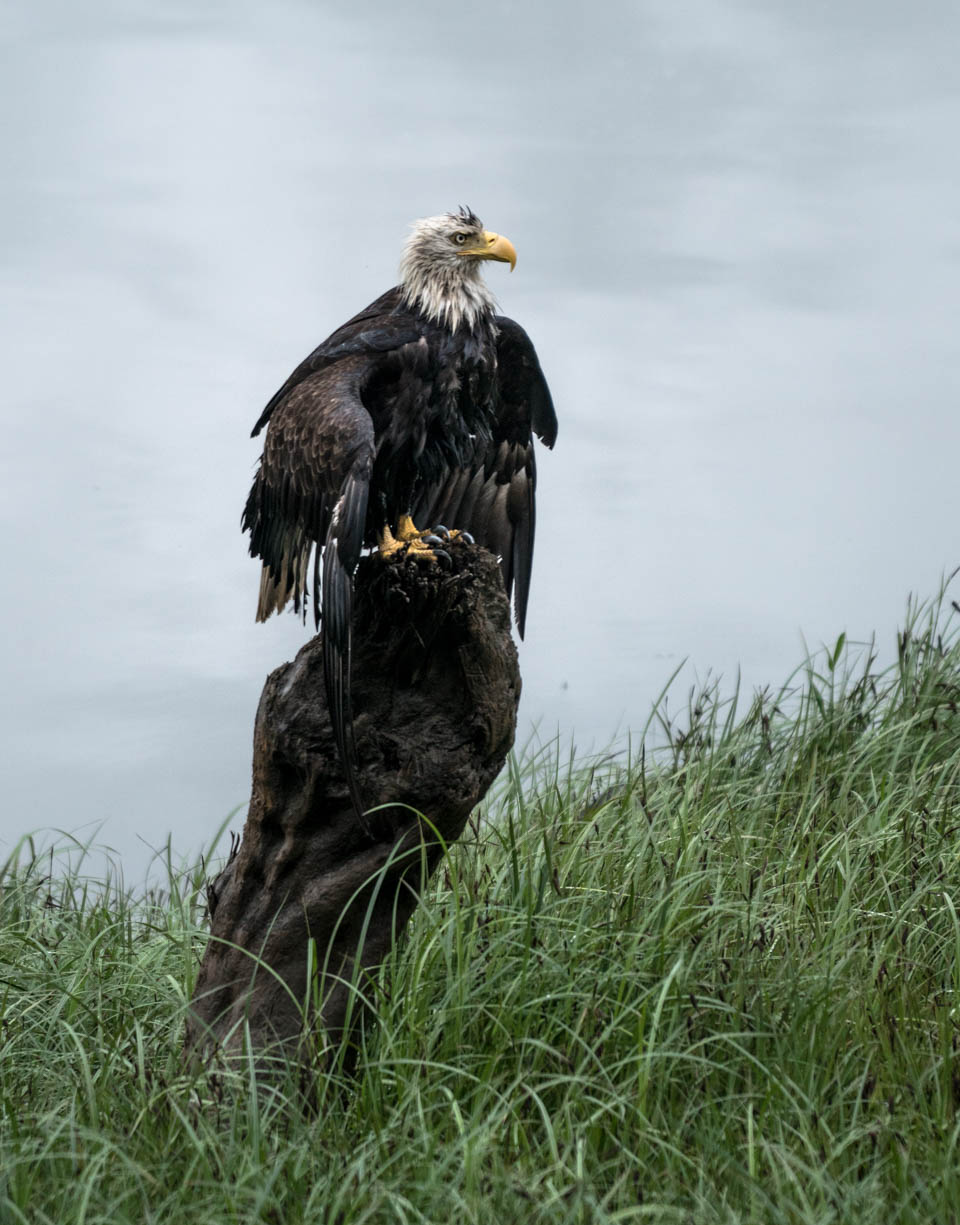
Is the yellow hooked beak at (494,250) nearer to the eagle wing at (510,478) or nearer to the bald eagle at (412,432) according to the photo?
the bald eagle at (412,432)

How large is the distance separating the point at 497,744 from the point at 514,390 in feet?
6.13

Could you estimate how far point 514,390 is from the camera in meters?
5.01

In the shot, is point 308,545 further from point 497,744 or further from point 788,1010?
point 788,1010

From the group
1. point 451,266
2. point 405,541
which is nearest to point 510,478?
point 451,266

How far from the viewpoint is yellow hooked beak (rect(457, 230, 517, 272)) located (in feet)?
15.7

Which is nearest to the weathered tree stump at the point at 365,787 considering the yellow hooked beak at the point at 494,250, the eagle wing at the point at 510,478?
the eagle wing at the point at 510,478

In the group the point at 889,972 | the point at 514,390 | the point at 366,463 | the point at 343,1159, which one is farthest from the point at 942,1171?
the point at 514,390

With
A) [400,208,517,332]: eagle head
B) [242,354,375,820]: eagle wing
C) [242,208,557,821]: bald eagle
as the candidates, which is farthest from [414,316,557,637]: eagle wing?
[242,354,375,820]: eagle wing

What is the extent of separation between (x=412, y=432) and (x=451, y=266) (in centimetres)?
69

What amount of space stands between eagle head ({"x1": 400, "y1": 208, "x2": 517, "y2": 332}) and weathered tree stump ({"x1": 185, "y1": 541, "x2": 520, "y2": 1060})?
136cm

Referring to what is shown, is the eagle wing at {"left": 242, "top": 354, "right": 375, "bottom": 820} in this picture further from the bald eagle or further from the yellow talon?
the yellow talon

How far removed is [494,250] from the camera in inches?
188

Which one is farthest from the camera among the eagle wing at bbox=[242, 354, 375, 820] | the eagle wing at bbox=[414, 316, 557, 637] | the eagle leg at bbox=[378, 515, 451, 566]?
the eagle wing at bbox=[414, 316, 557, 637]

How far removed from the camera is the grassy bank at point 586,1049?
2.77 meters
